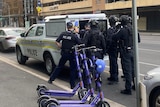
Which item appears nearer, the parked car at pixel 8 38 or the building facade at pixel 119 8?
the parked car at pixel 8 38

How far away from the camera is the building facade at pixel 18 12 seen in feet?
323

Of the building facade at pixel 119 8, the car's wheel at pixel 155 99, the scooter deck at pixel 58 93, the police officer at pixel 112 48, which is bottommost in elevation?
the scooter deck at pixel 58 93

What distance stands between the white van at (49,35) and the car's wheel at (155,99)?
3.99m

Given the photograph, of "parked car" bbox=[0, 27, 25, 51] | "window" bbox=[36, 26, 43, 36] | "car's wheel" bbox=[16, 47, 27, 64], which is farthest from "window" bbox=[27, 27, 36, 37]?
"parked car" bbox=[0, 27, 25, 51]

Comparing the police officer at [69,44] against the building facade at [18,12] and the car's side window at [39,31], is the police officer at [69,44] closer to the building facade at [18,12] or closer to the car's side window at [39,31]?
the car's side window at [39,31]

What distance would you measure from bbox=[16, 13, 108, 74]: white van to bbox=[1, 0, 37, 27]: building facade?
87921 mm

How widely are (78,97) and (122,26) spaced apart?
202 centimetres

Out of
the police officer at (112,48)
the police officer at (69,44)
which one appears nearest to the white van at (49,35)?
the police officer at (69,44)

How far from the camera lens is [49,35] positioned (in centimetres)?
976

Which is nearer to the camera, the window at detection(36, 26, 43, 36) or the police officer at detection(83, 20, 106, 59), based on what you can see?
the police officer at detection(83, 20, 106, 59)

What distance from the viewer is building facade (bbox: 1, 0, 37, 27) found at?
9831cm

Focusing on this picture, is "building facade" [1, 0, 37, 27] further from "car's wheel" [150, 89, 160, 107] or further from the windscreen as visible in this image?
"car's wheel" [150, 89, 160, 107]

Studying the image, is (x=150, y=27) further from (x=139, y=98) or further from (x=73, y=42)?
(x=139, y=98)

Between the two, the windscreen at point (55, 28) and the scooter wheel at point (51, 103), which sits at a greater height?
the windscreen at point (55, 28)
